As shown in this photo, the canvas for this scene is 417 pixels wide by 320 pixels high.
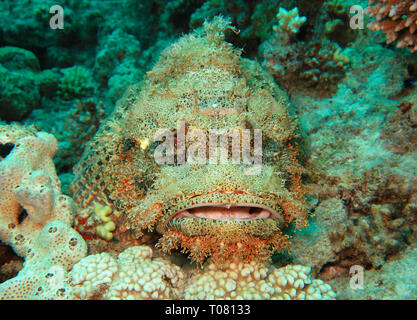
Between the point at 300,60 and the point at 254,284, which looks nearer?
the point at 254,284

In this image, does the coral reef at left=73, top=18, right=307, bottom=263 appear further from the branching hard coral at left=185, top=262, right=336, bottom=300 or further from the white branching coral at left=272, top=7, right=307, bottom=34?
the white branching coral at left=272, top=7, right=307, bottom=34

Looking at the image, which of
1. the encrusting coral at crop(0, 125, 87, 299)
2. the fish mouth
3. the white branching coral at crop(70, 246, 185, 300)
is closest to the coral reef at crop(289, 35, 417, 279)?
the fish mouth

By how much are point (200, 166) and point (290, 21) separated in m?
4.83

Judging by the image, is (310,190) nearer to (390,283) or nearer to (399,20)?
(390,283)

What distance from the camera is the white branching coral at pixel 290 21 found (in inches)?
233

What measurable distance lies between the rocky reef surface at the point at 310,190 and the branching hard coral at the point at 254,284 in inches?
0.4

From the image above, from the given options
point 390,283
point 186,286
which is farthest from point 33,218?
point 390,283

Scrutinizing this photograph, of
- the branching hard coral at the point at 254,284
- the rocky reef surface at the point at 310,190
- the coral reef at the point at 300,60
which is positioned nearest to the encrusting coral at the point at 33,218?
the rocky reef surface at the point at 310,190

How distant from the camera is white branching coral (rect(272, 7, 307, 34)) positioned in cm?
591

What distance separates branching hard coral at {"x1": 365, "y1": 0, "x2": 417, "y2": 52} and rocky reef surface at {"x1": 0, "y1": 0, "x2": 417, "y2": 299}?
2 cm

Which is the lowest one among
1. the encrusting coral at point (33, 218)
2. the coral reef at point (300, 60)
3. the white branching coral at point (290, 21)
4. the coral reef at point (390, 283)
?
the coral reef at point (390, 283)

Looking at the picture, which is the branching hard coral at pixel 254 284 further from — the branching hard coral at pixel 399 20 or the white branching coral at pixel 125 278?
the branching hard coral at pixel 399 20

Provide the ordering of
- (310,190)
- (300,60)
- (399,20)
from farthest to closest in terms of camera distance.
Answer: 1. (300,60)
2. (399,20)
3. (310,190)

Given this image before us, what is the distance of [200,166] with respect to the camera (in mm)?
2625
